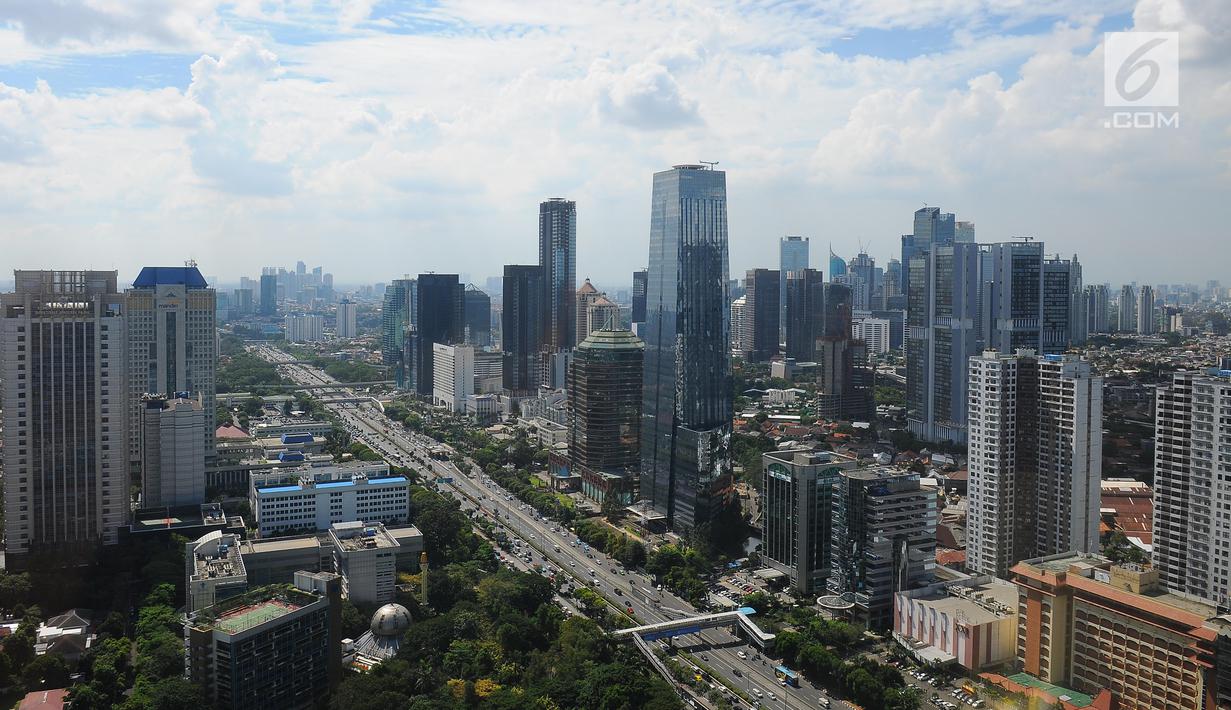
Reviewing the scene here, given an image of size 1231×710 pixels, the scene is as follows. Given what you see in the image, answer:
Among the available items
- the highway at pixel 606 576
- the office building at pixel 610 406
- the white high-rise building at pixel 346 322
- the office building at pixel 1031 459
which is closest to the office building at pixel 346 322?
the white high-rise building at pixel 346 322

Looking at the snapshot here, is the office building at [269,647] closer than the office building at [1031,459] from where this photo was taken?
Yes

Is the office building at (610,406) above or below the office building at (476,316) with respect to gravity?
below

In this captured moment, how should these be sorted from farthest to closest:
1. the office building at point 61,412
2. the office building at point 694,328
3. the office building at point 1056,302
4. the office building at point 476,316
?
the office building at point 476,316
the office building at point 1056,302
the office building at point 694,328
the office building at point 61,412

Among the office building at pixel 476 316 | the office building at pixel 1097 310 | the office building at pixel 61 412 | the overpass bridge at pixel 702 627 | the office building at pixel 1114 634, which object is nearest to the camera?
the office building at pixel 1114 634

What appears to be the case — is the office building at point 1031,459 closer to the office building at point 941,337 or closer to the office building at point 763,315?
the office building at point 941,337

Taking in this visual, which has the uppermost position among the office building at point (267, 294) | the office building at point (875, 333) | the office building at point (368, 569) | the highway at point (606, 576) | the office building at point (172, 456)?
the office building at point (267, 294)

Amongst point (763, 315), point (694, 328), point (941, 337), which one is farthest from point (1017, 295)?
point (763, 315)
